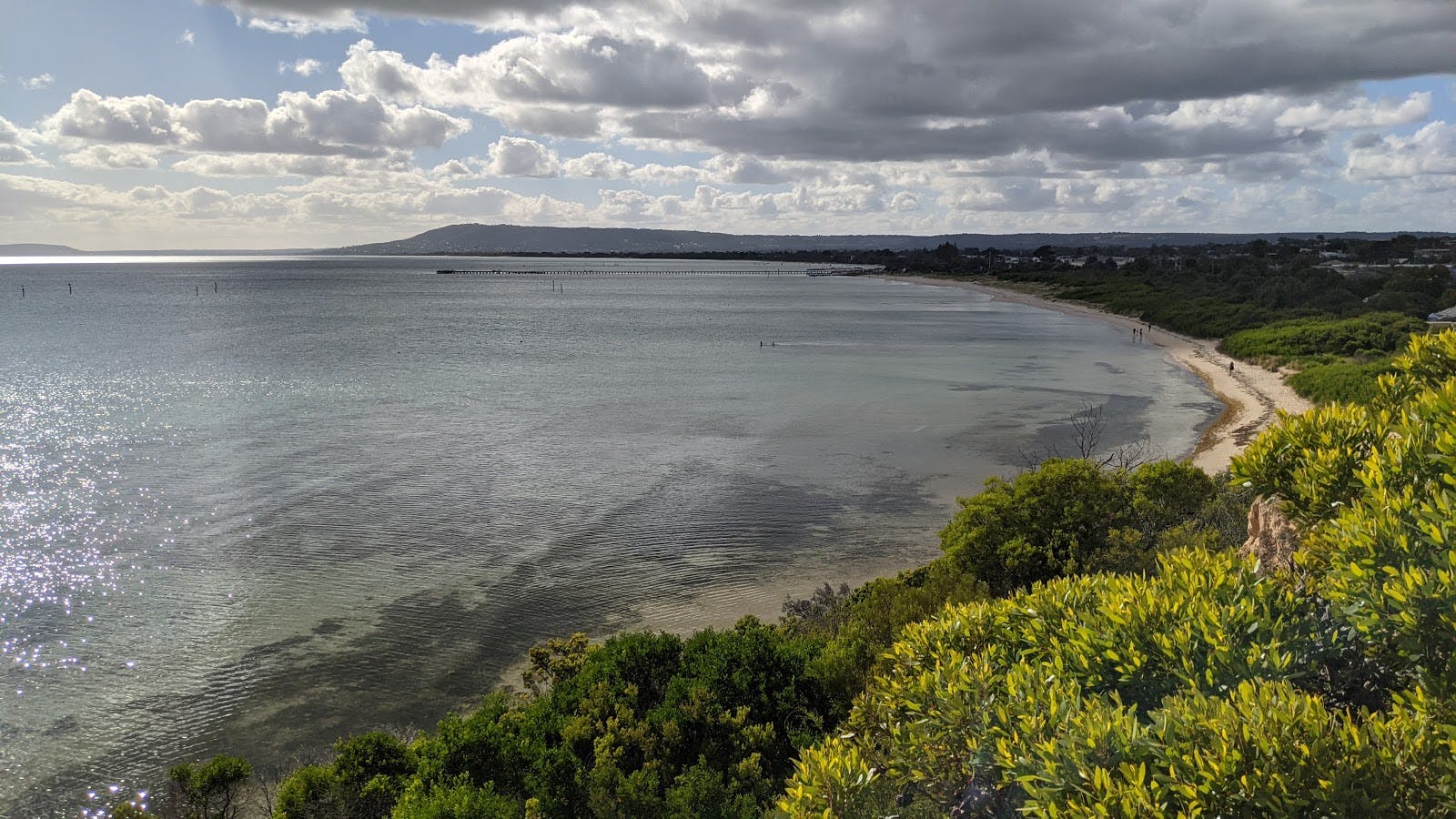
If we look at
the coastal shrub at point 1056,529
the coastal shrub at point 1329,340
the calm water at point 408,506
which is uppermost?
the coastal shrub at point 1329,340

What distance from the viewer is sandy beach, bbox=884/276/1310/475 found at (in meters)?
30.4

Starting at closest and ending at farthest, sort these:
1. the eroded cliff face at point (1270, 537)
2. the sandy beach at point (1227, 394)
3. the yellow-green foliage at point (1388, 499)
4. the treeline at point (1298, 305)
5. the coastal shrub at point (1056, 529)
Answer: the yellow-green foliage at point (1388, 499)
the eroded cliff face at point (1270, 537)
the coastal shrub at point (1056, 529)
the sandy beach at point (1227, 394)
the treeline at point (1298, 305)

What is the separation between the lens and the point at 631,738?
9633 millimetres

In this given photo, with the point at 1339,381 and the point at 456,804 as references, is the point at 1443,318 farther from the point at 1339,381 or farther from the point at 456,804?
the point at 456,804

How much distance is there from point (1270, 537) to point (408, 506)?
71.5ft

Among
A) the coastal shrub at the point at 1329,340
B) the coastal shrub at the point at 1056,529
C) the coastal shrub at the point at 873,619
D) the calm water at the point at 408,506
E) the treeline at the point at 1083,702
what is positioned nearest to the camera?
the treeline at the point at 1083,702

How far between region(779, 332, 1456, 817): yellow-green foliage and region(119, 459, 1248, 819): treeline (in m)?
2.31

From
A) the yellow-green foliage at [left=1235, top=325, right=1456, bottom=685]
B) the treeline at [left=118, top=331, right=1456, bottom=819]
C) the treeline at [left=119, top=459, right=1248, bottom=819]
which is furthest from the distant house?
the yellow-green foliage at [left=1235, top=325, right=1456, bottom=685]

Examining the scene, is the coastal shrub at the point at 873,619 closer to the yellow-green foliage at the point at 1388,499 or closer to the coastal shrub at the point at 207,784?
the yellow-green foliage at the point at 1388,499

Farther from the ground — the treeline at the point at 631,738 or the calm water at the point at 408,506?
the treeline at the point at 631,738

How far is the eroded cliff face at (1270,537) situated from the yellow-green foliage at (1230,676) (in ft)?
5.29

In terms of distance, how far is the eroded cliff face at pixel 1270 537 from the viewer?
27.6 feet

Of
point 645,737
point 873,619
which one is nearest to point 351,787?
point 645,737

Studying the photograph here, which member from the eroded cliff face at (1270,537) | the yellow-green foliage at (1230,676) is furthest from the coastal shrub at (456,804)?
the eroded cliff face at (1270,537)
